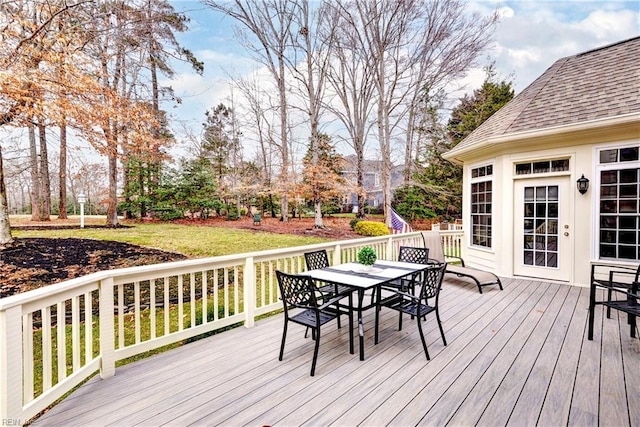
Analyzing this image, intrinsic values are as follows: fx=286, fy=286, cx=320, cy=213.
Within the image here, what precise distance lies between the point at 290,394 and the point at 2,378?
67.6 inches

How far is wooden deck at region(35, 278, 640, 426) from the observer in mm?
1906

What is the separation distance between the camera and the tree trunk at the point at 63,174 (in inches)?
263

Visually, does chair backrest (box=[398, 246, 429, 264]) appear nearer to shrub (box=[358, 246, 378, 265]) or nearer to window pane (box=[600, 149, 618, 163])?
shrub (box=[358, 246, 378, 265])

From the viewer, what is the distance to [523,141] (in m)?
5.35

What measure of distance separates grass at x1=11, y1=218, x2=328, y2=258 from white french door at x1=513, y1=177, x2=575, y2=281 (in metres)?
6.24

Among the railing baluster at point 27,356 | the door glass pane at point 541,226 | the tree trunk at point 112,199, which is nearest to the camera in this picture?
the railing baluster at point 27,356

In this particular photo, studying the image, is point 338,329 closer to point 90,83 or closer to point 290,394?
point 290,394

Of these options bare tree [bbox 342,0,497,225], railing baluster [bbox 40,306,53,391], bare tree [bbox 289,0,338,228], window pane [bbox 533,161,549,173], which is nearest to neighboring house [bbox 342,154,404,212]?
bare tree [bbox 342,0,497,225]

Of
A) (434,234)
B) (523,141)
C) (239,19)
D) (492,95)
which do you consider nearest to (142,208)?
(239,19)

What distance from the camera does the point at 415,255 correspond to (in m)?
4.69

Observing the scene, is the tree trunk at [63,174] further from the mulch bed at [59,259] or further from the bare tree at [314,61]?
the bare tree at [314,61]

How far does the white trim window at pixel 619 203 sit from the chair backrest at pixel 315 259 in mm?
4719

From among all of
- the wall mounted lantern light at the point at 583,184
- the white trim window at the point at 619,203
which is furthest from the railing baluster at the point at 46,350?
the white trim window at the point at 619,203

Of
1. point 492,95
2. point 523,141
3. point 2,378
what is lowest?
point 2,378
